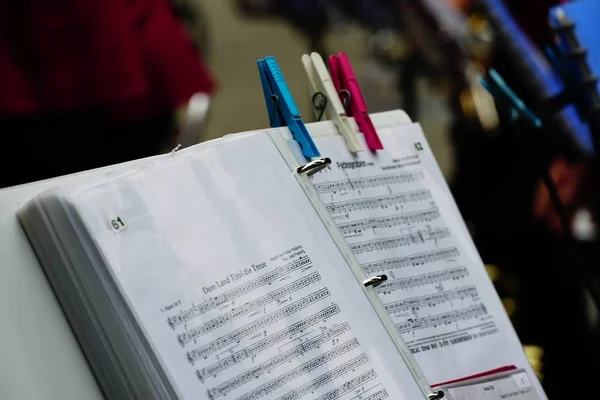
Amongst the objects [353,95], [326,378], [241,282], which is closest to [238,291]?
[241,282]

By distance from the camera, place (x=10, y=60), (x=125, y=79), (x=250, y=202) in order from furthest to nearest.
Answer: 1. (x=125, y=79)
2. (x=10, y=60)
3. (x=250, y=202)

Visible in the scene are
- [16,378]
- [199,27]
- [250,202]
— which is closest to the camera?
[16,378]

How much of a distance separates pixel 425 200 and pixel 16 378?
54 cm

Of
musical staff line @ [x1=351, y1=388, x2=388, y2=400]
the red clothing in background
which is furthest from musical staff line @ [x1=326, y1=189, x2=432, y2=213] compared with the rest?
the red clothing in background

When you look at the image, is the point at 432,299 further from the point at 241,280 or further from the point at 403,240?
the point at 241,280

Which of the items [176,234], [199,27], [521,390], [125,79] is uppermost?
[199,27]

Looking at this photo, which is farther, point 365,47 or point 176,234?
point 365,47

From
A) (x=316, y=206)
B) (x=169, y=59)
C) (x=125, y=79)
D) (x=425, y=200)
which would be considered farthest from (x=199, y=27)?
(x=316, y=206)

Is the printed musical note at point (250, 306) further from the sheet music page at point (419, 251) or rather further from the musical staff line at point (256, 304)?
the sheet music page at point (419, 251)

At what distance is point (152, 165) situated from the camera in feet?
2.26

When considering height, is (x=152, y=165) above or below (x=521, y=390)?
above

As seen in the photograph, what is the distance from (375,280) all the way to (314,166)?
0.13m

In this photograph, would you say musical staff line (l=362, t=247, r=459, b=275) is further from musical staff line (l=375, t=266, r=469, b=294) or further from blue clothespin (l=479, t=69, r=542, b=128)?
blue clothespin (l=479, t=69, r=542, b=128)

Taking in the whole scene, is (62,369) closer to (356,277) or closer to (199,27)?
(356,277)
